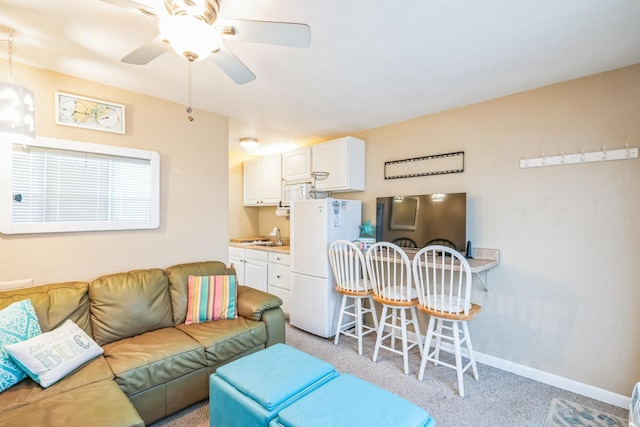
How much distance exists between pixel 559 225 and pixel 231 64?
2.67m

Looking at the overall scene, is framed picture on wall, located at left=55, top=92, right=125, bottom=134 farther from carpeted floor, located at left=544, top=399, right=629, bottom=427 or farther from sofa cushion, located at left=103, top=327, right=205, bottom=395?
carpeted floor, located at left=544, top=399, right=629, bottom=427

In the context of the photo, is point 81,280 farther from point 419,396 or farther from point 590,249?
A: point 590,249

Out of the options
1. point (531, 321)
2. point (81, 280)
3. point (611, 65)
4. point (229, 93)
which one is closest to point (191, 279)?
point (81, 280)

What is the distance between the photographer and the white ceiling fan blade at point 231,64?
4.94 ft

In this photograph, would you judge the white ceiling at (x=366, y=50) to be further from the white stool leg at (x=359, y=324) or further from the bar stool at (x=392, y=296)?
the white stool leg at (x=359, y=324)

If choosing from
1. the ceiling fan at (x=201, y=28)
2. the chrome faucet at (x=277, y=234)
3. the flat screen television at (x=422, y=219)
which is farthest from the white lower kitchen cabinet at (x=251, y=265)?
the ceiling fan at (x=201, y=28)

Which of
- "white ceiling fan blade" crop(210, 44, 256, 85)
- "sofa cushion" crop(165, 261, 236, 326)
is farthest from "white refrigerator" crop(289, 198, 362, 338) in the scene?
"white ceiling fan blade" crop(210, 44, 256, 85)

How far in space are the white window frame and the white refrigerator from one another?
1.48 meters

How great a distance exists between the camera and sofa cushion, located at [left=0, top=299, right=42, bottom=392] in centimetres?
154

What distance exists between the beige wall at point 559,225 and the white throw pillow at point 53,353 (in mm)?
3061

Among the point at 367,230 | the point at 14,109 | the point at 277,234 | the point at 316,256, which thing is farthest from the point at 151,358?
the point at 277,234

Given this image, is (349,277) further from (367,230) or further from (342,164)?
(342,164)

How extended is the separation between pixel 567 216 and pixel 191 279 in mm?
3129

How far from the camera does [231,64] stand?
1.60m
